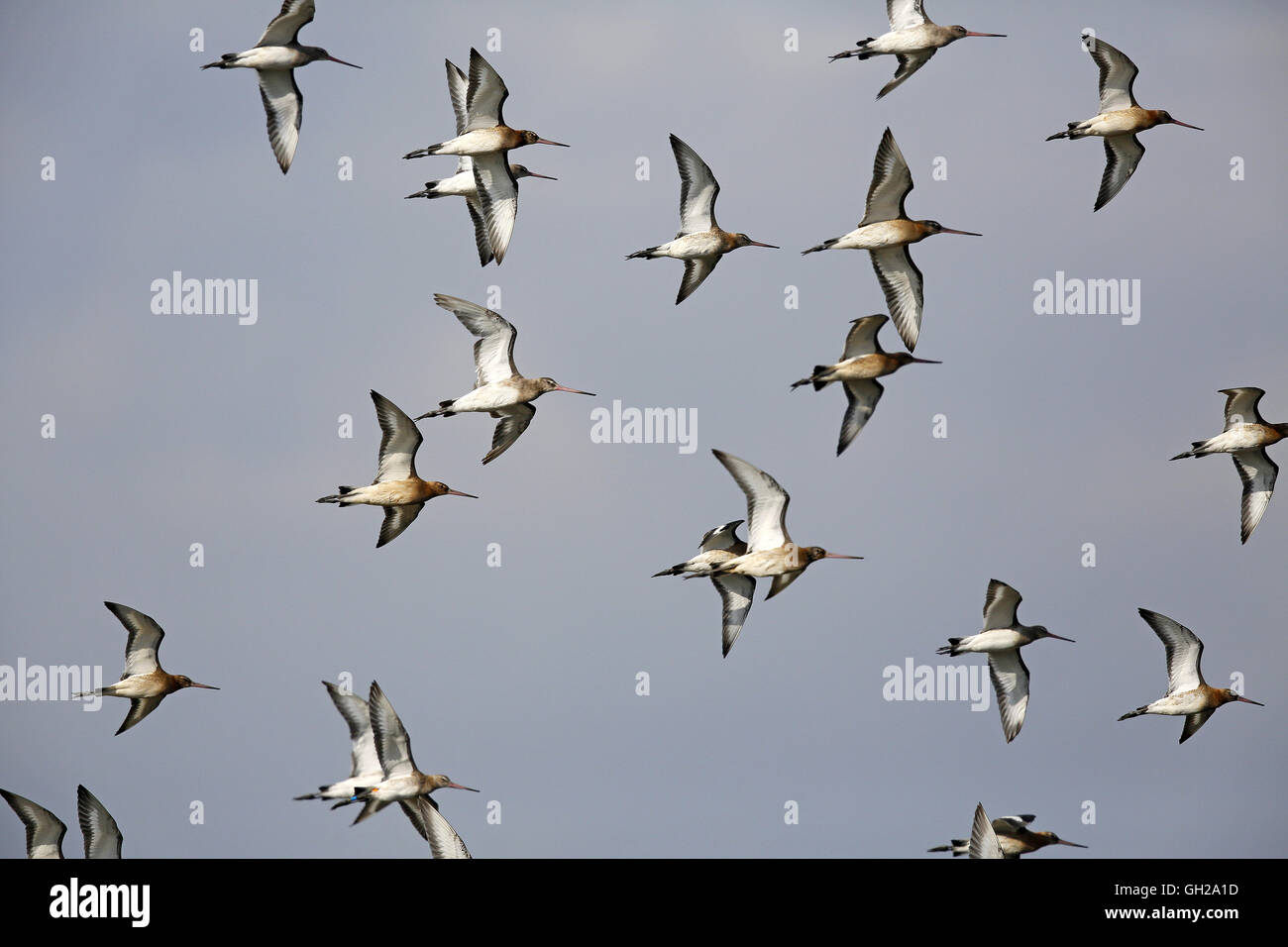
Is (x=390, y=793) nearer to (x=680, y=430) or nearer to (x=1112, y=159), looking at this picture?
(x=680, y=430)

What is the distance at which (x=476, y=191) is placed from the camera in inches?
1271

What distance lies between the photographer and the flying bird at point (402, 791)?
29.4 m

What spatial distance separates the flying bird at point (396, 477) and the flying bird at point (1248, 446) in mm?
11739

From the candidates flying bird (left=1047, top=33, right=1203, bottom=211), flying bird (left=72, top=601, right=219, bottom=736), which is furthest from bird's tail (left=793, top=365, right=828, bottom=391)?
flying bird (left=72, top=601, right=219, bottom=736)

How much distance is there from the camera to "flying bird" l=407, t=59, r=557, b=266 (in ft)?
104

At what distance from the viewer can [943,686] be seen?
35.4m

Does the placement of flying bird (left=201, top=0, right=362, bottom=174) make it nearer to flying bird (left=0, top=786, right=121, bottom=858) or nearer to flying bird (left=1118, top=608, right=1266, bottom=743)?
flying bird (left=0, top=786, right=121, bottom=858)

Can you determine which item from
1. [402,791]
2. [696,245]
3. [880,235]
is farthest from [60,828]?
[880,235]

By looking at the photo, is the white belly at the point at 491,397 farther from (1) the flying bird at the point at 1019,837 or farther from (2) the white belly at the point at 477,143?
(1) the flying bird at the point at 1019,837

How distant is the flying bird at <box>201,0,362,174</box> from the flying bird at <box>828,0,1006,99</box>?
814 cm

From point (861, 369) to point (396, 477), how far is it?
7.33 metres

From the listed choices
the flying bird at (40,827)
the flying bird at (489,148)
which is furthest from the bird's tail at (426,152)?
the flying bird at (40,827)
